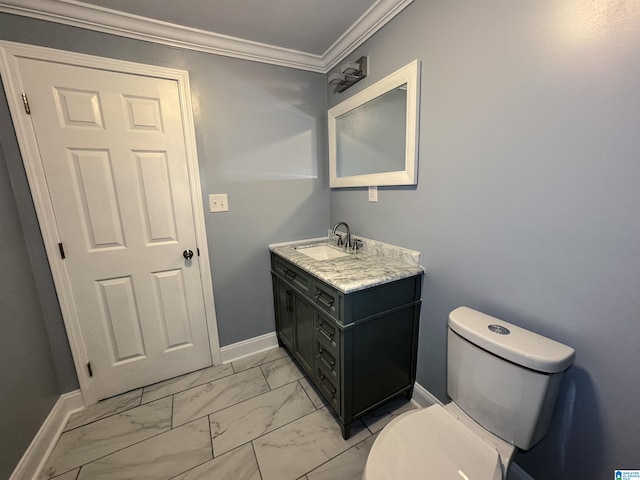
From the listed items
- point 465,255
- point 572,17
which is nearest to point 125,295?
point 465,255

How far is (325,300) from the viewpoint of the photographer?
1344mm

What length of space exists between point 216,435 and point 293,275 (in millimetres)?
994

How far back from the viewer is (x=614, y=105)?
0.74 m

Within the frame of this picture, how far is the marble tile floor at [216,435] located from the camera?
4.04 feet

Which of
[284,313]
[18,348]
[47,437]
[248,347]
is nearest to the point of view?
[18,348]

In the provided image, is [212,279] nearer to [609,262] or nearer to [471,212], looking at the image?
[471,212]

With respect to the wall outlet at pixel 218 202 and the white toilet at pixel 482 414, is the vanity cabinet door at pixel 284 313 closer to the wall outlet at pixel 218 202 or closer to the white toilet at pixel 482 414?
the wall outlet at pixel 218 202

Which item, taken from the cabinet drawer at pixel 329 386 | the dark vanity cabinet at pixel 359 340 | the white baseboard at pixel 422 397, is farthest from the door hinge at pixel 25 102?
the white baseboard at pixel 422 397

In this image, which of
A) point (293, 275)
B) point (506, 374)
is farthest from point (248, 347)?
point (506, 374)

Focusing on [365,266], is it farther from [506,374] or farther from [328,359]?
[506,374]

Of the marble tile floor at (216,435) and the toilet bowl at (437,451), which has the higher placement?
the toilet bowl at (437,451)

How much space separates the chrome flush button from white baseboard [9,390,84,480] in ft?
7.13

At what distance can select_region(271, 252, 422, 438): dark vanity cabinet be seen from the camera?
125 cm

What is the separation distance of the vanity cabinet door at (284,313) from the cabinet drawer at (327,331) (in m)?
0.40
